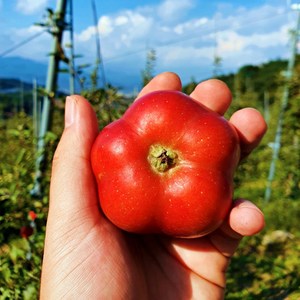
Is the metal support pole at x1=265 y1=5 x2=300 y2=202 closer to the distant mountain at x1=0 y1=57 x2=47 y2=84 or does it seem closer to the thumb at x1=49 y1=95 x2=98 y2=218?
the distant mountain at x1=0 y1=57 x2=47 y2=84

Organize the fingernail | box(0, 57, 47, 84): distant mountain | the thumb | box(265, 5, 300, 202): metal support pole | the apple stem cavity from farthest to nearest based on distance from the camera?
box(0, 57, 47, 84): distant mountain < box(265, 5, 300, 202): metal support pole < the fingernail < the thumb < the apple stem cavity

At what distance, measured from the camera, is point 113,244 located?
1479 millimetres

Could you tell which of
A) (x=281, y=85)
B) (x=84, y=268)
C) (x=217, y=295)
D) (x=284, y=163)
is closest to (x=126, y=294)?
(x=84, y=268)

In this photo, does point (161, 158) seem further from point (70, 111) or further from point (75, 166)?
point (70, 111)

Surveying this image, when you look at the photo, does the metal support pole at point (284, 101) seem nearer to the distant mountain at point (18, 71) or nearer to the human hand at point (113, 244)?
the distant mountain at point (18, 71)

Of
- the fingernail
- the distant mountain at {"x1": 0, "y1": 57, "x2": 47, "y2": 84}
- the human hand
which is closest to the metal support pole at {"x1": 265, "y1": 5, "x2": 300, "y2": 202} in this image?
the distant mountain at {"x1": 0, "y1": 57, "x2": 47, "y2": 84}

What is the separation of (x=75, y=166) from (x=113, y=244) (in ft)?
0.98

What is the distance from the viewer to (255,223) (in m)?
1.37

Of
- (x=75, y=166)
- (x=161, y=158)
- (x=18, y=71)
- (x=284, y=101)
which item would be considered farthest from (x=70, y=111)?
(x=18, y=71)

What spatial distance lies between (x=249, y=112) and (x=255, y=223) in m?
0.46

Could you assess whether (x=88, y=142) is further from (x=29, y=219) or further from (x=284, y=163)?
(x=284, y=163)

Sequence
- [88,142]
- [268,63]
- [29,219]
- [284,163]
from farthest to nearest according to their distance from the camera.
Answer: [268,63] → [284,163] → [29,219] → [88,142]

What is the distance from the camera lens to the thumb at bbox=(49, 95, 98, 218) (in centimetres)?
146

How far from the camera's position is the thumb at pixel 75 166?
1.46m
